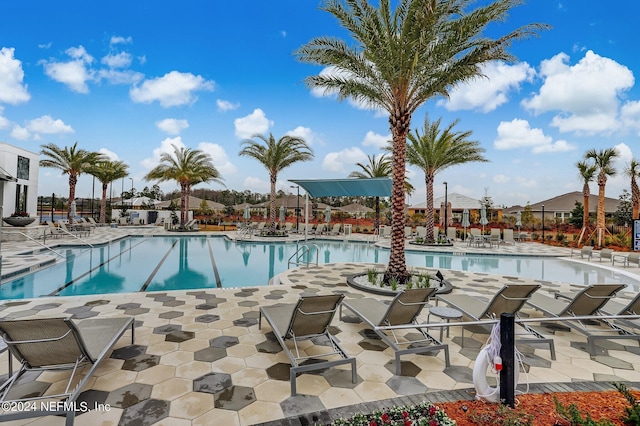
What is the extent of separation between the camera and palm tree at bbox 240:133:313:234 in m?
22.1

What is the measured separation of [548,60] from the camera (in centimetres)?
1600

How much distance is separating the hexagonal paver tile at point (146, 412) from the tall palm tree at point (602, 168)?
2580 cm

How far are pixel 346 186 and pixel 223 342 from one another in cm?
857

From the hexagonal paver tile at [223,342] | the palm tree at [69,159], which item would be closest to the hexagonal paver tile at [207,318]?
the hexagonal paver tile at [223,342]

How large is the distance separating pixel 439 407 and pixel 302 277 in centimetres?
644

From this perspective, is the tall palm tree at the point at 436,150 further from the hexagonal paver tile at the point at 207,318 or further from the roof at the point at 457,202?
the hexagonal paver tile at the point at 207,318

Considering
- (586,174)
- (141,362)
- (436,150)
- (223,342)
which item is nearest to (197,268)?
(223,342)

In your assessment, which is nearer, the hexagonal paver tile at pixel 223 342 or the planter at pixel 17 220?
the hexagonal paver tile at pixel 223 342

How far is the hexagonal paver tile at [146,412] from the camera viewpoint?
8.59 ft

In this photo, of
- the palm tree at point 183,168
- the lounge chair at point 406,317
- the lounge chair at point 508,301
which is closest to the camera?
the lounge chair at point 406,317

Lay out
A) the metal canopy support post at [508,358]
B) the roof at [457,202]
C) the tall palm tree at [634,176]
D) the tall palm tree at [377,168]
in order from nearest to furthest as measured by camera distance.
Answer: the metal canopy support post at [508,358] → the tall palm tree at [634,176] → the tall palm tree at [377,168] → the roof at [457,202]

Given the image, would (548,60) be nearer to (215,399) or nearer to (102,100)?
(215,399)

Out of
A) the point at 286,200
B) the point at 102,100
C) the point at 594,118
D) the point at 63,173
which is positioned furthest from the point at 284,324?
the point at 286,200

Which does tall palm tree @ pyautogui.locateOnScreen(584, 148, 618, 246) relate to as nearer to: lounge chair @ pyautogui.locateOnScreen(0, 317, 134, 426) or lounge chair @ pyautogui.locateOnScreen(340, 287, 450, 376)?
lounge chair @ pyautogui.locateOnScreen(340, 287, 450, 376)
